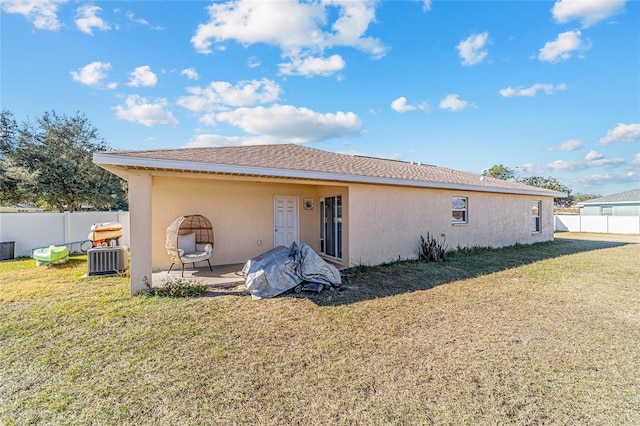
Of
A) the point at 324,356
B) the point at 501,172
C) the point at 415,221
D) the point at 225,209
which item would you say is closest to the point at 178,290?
the point at 225,209

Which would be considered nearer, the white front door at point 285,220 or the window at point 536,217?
the white front door at point 285,220

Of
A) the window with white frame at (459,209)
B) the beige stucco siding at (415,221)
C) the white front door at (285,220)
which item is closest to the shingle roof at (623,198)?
the beige stucco siding at (415,221)

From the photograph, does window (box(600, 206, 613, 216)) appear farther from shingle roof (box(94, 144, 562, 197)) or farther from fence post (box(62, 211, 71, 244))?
fence post (box(62, 211, 71, 244))

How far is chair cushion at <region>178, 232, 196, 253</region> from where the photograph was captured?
297 inches

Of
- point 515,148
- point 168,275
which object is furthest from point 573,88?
point 168,275

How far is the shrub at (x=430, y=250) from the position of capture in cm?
939

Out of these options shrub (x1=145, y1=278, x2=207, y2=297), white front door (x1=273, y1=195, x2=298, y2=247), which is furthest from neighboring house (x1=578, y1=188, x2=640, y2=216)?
shrub (x1=145, y1=278, x2=207, y2=297)

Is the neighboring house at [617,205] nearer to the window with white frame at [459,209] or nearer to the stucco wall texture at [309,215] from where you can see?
the window with white frame at [459,209]

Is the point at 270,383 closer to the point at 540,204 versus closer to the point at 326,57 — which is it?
the point at 326,57

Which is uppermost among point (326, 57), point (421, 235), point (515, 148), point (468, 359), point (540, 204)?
point (326, 57)

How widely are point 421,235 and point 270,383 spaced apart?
8.03 m

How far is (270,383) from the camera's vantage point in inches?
113

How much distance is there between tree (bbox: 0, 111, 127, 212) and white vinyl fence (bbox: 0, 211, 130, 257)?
3283 mm

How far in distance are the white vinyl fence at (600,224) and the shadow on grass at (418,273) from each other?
532 inches
